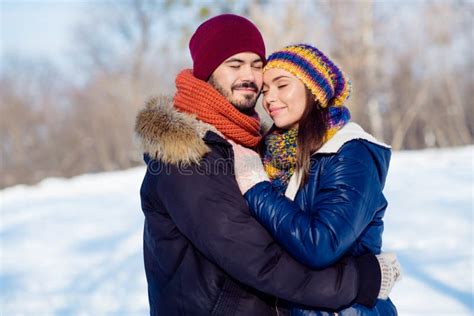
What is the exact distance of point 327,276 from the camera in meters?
2.11

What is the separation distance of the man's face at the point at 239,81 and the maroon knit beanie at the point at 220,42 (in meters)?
0.03

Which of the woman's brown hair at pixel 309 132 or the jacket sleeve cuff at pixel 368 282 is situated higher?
the woman's brown hair at pixel 309 132

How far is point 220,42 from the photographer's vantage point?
2.67 metres

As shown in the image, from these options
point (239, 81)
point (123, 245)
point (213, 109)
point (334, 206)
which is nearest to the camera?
point (334, 206)

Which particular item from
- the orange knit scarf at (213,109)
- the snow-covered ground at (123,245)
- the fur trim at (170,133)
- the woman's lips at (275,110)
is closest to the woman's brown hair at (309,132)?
the woman's lips at (275,110)

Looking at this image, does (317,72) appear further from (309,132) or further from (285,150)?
(285,150)

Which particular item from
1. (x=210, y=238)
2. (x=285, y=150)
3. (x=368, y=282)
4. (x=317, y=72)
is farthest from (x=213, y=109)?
(x=368, y=282)

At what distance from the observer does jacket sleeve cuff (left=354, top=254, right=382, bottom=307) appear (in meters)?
2.17

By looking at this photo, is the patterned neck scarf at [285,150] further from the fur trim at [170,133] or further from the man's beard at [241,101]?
the fur trim at [170,133]

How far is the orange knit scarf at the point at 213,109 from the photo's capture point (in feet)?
7.88

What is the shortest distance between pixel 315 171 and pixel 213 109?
0.52 m

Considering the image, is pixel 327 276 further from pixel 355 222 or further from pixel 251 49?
pixel 251 49

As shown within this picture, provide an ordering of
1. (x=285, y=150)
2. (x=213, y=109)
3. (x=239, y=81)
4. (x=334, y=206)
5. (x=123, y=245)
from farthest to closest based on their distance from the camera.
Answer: (x=123, y=245) → (x=239, y=81) → (x=285, y=150) → (x=213, y=109) → (x=334, y=206)

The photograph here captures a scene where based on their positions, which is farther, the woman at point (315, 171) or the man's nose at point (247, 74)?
the man's nose at point (247, 74)
